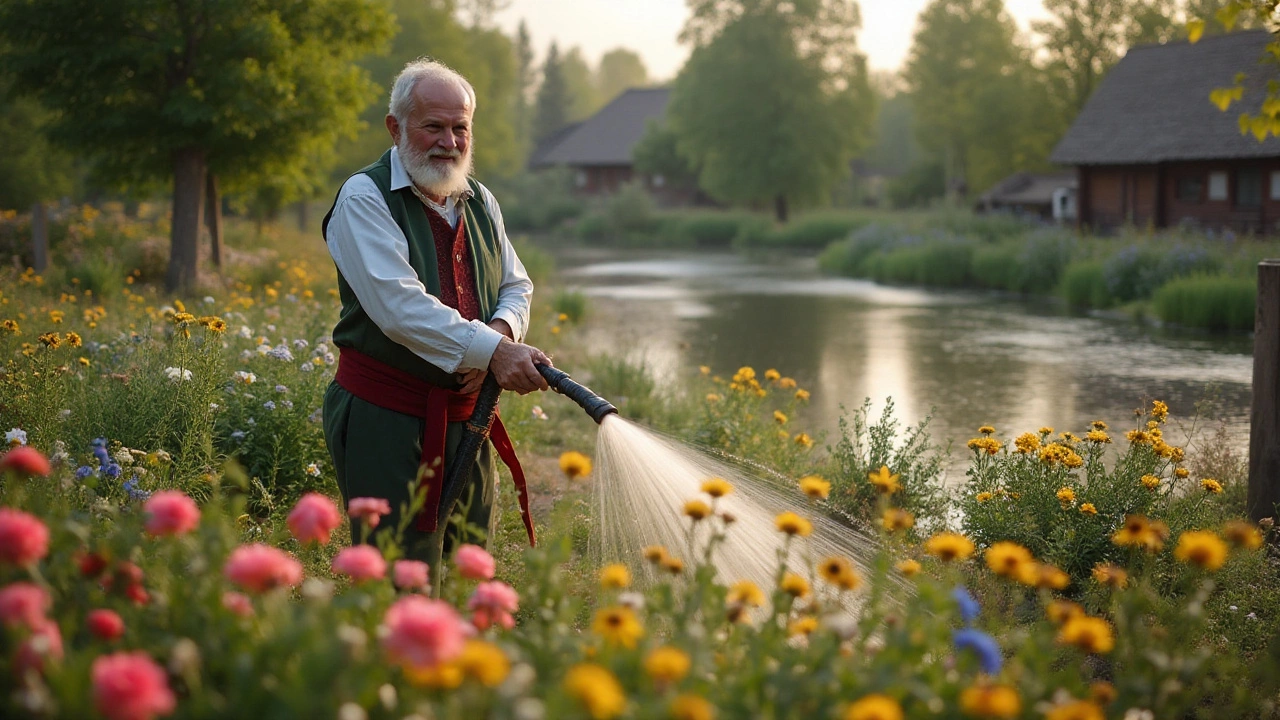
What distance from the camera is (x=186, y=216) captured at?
42.2ft

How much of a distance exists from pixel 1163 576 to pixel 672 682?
331cm

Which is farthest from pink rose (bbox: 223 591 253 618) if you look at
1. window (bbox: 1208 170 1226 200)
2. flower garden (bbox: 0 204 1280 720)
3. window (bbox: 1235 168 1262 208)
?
window (bbox: 1208 170 1226 200)

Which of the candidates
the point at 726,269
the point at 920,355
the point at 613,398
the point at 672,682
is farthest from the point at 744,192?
the point at 672,682

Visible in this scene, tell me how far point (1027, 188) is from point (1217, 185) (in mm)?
18468

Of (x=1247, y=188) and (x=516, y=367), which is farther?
(x=1247, y=188)

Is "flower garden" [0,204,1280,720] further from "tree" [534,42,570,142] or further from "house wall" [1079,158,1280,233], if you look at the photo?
"tree" [534,42,570,142]

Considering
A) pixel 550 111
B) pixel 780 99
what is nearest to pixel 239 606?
pixel 780 99

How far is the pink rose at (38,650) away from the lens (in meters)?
1.59

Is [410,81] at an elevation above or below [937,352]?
above

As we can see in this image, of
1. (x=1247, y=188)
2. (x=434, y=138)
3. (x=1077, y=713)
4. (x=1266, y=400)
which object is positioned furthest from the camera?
(x=1247, y=188)

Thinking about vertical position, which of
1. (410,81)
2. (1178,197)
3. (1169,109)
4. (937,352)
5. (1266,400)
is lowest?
(937,352)

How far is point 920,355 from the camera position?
13.7 meters

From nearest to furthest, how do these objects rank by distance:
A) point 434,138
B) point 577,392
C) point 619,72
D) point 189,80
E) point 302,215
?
point 577,392 → point 434,138 → point 189,80 → point 302,215 → point 619,72

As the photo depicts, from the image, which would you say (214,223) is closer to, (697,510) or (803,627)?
(697,510)
